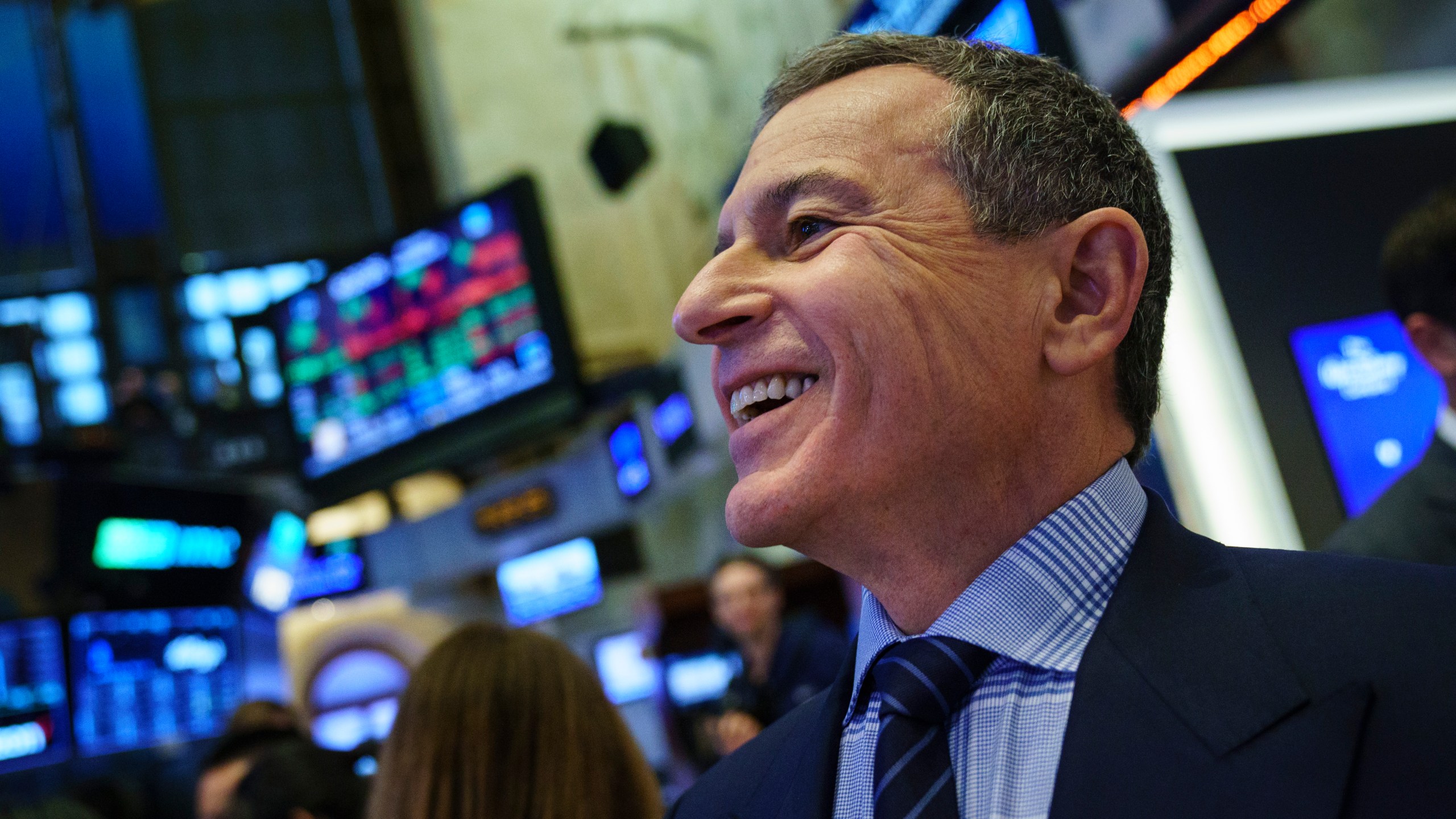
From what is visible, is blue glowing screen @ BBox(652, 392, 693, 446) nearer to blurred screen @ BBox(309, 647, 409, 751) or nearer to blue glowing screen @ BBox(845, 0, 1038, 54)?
blue glowing screen @ BBox(845, 0, 1038, 54)

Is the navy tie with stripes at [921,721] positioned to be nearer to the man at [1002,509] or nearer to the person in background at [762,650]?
the man at [1002,509]

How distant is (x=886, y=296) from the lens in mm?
1121

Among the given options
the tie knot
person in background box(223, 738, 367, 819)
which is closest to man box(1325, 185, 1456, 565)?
the tie knot

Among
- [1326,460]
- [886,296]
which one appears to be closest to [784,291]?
[886,296]

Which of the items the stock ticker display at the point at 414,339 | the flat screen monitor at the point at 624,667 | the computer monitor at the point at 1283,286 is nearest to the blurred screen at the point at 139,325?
the stock ticker display at the point at 414,339

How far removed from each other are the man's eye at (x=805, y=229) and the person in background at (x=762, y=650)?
9.04 feet

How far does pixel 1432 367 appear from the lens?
193 centimetres

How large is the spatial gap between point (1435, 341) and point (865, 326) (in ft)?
4.34

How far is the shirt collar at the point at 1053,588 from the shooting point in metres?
1.00

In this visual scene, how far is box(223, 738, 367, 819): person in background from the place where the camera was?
2.13m

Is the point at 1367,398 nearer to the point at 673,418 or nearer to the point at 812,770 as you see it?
the point at 812,770

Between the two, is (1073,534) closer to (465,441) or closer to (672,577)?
(465,441)

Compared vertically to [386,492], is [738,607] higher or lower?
lower

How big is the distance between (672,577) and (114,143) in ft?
28.5
